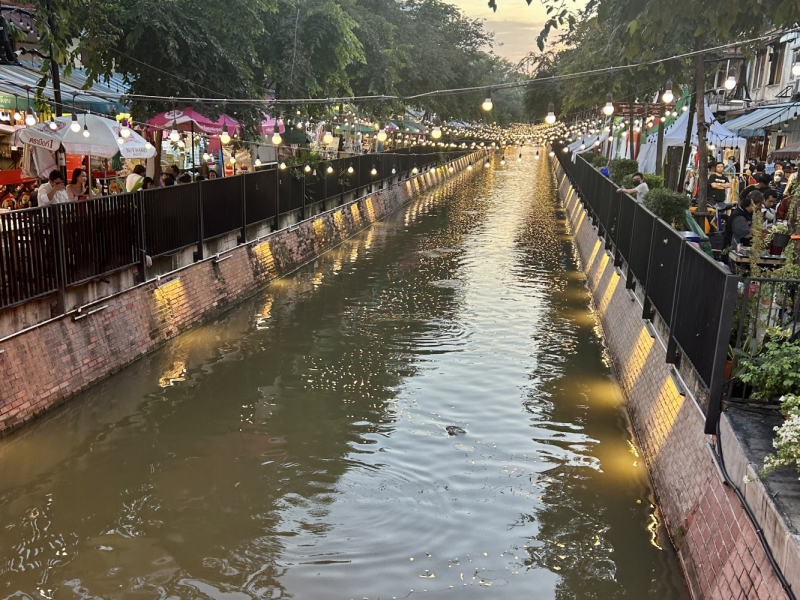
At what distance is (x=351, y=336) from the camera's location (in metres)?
13.3

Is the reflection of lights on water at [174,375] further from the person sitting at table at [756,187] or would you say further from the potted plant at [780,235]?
the person sitting at table at [756,187]

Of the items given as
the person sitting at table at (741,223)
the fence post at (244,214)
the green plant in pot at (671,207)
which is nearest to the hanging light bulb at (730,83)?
the person sitting at table at (741,223)

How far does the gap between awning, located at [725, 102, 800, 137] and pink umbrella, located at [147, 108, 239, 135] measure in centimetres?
1740

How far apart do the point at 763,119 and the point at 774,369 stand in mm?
25294

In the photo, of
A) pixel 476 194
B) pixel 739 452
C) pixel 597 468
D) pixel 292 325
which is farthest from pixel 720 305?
pixel 476 194

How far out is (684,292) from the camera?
8.34m

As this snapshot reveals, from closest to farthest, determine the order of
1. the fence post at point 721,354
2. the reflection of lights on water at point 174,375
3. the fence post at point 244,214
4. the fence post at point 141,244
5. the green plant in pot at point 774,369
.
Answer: the green plant in pot at point 774,369 < the fence post at point 721,354 < the reflection of lights on water at point 174,375 < the fence post at point 141,244 < the fence post at point 244,214

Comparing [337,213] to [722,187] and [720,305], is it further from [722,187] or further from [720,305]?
[720,305]

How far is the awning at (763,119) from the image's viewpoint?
27.1 metres

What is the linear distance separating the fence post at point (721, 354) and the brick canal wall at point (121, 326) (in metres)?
6.76

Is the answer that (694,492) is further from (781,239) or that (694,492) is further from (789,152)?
(789,152)

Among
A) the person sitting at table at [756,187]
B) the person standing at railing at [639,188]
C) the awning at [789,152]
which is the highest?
the awning at [789,152]

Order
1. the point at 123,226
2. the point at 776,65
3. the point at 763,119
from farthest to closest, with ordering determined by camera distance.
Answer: the point at 776,65
the point at 763,119
the point at 123,226

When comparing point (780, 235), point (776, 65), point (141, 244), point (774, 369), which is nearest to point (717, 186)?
point (780, 235)
